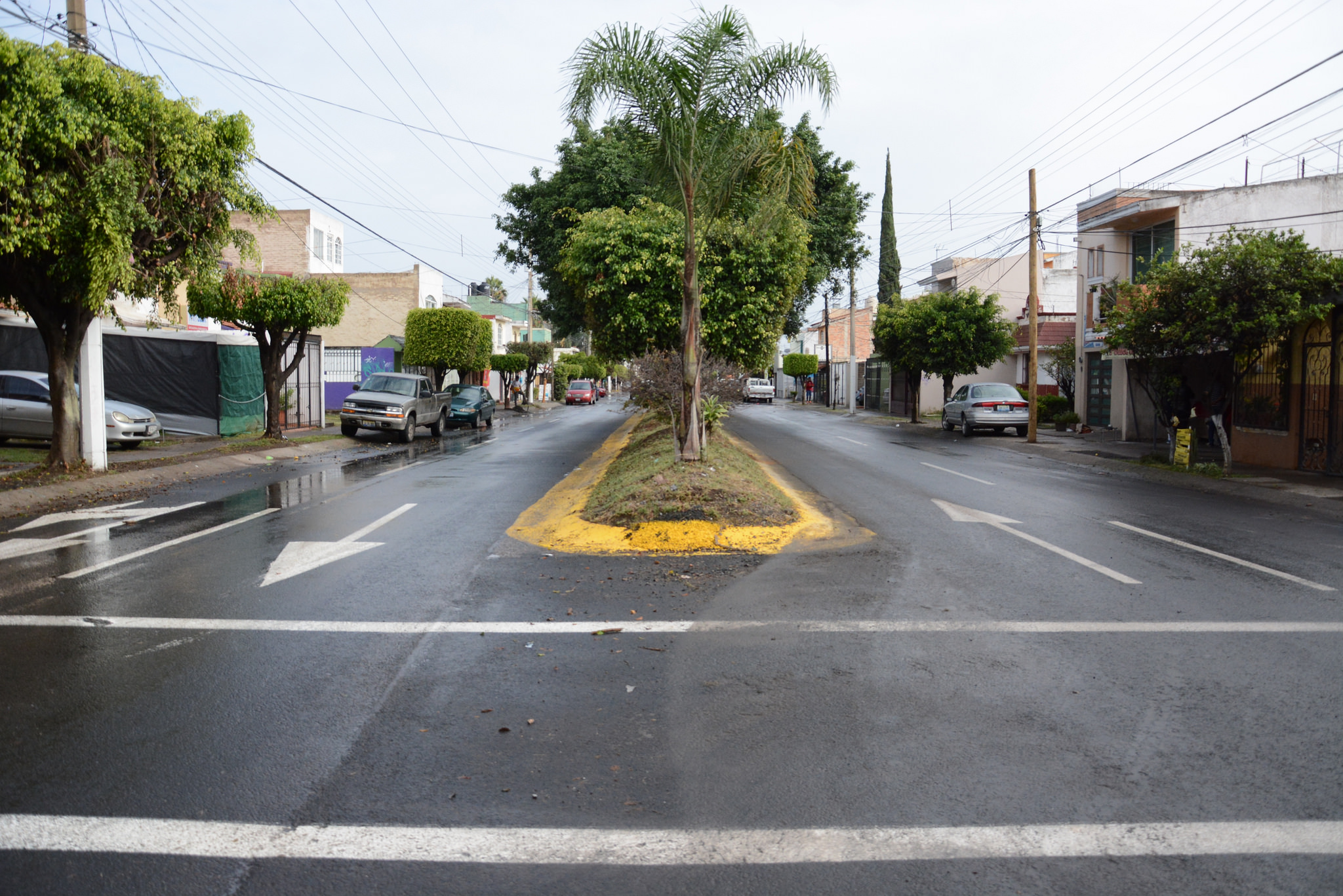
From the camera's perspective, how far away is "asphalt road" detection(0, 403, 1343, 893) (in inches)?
136

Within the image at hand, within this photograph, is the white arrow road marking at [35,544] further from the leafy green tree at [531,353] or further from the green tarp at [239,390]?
the leafy green tree at [531,353]

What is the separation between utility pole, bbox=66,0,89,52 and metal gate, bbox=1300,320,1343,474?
71.5 feet

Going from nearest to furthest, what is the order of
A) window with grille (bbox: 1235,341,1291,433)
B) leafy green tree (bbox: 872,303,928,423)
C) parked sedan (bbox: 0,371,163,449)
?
window with grille (bbox: 1235,341,1291,433) < parked sedan (bbox: 0,371,163,449) < leafy green tree (bbox: 872,303,928,423)

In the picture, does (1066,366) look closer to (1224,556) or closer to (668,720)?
(1224,556)

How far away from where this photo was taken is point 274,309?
2250 cm

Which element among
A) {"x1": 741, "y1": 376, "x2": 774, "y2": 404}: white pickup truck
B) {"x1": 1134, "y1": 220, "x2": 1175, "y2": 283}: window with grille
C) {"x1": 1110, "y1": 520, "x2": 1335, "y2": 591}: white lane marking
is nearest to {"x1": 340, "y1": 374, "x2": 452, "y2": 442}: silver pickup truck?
{"x1": 1110, "y1": 520, "x2": 1335, "y2": 591}: white lane marking

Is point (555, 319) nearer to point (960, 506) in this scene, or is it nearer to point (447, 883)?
point (960, 506)

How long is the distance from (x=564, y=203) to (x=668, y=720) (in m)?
25.0

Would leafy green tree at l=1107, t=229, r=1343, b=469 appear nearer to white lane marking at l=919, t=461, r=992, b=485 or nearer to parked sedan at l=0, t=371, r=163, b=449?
white lane marking at l=919, t=461, r=992, b=485

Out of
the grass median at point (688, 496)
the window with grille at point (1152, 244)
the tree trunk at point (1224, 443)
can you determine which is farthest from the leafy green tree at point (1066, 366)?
the grass median at point (688, 496)

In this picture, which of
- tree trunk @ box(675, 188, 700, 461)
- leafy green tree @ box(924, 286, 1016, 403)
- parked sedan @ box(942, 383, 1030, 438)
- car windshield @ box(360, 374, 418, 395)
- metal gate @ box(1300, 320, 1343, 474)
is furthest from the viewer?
leafy green tree @ box(924, 286, 1016, 403)

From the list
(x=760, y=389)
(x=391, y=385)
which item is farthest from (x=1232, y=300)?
(x=760, y=389)

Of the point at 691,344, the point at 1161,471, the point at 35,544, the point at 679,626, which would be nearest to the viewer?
the point at 679,626

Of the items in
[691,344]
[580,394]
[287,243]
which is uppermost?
[287,243]
